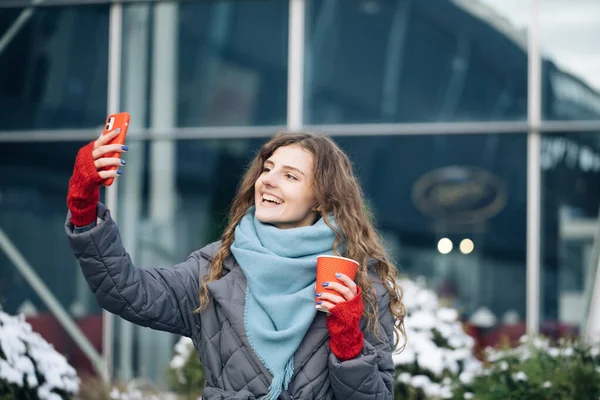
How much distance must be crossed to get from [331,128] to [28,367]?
398 cm

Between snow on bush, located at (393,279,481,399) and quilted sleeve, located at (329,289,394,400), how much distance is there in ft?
7.55

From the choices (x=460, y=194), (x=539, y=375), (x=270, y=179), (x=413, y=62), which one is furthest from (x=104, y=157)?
(x=413, y=62)

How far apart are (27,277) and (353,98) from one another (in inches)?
Answer: 133

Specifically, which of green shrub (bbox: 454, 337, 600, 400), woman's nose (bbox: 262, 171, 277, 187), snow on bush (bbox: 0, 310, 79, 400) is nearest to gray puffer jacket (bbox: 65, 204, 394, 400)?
woman's nose (bbox: 262, 171, 277, 187)

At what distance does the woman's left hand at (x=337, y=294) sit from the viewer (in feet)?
8.47

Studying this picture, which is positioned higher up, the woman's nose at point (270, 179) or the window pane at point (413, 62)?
the window pane at point (413, 62)

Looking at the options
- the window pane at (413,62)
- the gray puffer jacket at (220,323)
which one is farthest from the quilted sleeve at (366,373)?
the window pane at (413,62)

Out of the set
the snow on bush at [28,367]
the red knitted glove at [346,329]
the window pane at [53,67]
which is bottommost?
the snow on bush at [28,367]

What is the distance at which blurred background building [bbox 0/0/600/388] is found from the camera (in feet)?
24.1

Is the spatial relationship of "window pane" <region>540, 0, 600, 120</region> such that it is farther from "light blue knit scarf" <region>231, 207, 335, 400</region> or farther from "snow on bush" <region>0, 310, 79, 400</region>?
"light blue knit scarf" <region>231, 207, 335, 400</region>

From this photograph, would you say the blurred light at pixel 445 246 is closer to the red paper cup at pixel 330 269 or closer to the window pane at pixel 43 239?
the window pane at pixel 43 239

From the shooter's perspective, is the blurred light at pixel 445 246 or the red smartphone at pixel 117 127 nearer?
the red smartphone at pixel 117 127

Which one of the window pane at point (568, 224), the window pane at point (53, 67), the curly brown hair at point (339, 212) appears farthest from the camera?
the window pane at point (53, 67)

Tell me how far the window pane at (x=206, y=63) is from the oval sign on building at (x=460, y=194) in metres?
1.43
